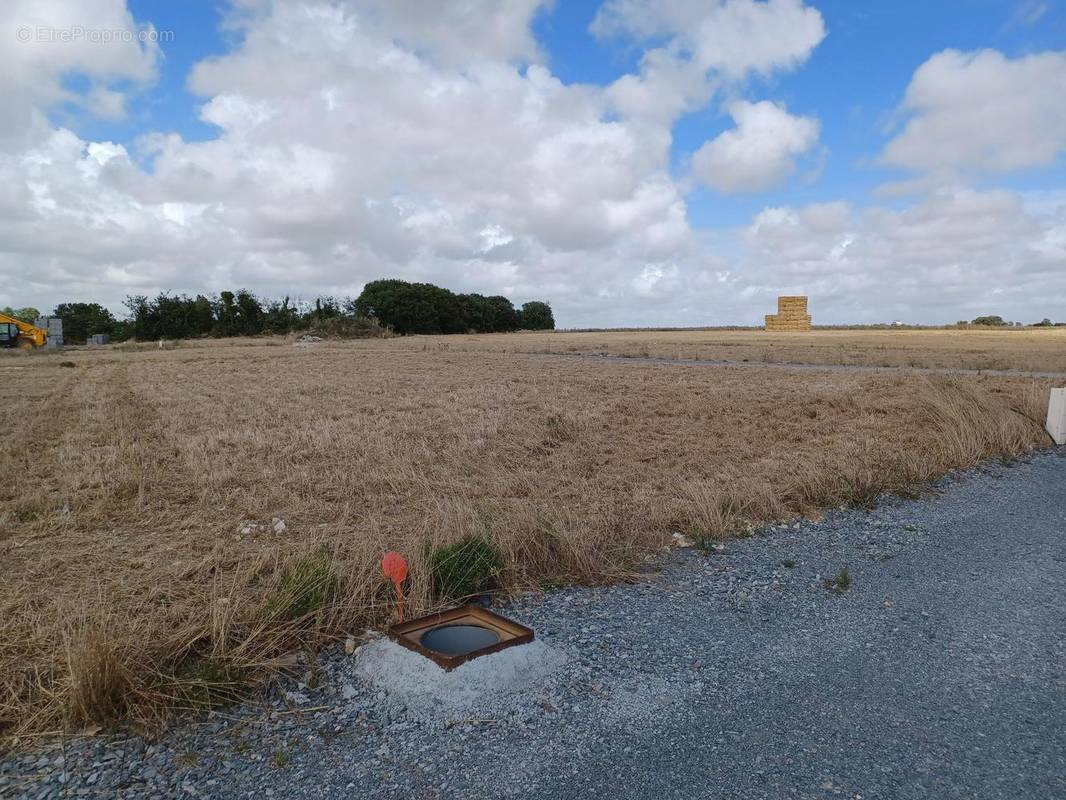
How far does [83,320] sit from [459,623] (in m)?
128

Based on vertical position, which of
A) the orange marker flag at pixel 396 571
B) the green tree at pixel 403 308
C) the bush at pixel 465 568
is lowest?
the bush at pixel 465 568

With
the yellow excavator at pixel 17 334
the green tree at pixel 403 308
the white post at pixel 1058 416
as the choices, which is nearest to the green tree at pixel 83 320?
the green tree at pixel 403 308

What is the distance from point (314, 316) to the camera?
87.1m

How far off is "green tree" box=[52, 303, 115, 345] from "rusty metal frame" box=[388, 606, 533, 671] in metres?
119

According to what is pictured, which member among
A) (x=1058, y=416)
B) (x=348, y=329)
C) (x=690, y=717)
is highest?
(x=348, y=329)

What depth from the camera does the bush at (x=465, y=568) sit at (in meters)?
5.63

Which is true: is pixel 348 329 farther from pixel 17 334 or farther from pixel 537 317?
pixel 537 317

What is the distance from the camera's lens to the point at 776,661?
15.4 feet

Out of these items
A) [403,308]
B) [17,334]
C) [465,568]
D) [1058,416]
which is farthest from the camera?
[403,308]

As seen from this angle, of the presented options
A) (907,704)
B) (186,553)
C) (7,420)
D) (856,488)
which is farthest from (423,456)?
(7,420)

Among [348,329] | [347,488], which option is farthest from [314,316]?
[347,488]

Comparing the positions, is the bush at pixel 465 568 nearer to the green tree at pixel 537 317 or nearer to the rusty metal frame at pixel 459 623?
the rusty metal frame at pixel 459 623

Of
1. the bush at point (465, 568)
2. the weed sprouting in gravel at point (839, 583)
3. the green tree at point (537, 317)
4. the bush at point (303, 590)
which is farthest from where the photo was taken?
the green tree at point (537, 317)

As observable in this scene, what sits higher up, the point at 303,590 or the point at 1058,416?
the point at 1058,416
